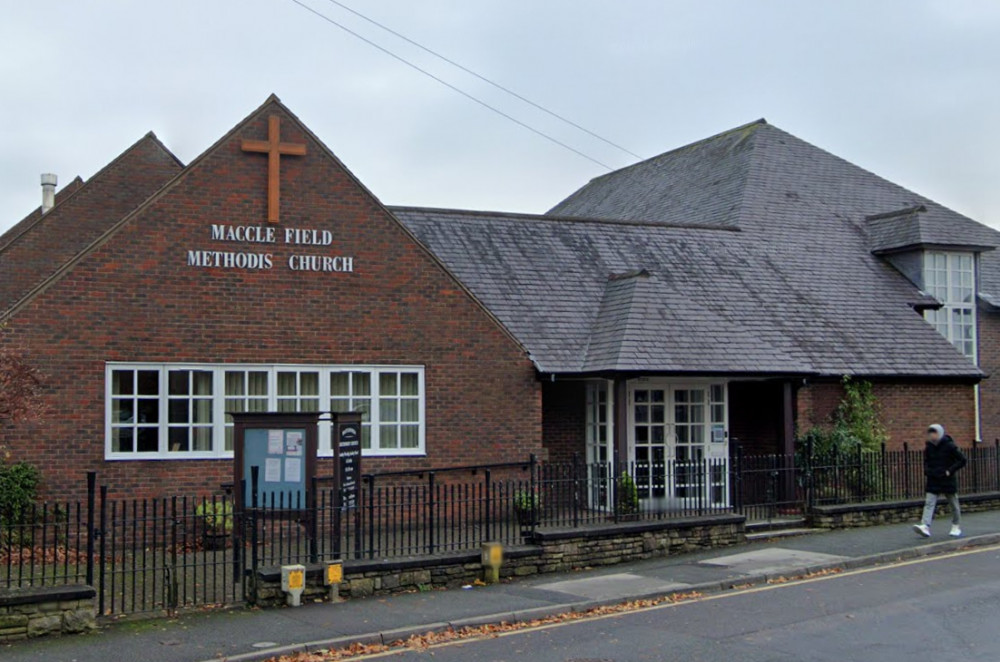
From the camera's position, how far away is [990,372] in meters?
Result: 25.9

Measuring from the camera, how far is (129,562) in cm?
1456

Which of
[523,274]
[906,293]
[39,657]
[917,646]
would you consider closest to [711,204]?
[906,293]

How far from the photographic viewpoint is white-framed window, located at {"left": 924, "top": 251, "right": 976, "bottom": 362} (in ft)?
83.0

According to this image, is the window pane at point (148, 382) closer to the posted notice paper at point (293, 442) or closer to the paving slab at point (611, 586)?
the posted notice paper at point (293, 442)

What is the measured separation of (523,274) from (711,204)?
28.7 ft

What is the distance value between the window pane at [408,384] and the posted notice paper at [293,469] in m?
4.45

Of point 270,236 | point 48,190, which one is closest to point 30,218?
point 48,190

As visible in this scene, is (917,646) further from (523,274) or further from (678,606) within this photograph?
(523,274)

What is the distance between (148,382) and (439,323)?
4.60 meters

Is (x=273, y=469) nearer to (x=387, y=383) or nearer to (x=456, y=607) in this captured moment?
(x=456, y=607)

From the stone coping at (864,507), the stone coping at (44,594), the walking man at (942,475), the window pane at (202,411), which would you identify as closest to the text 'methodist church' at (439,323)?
the window pane at (202,411)

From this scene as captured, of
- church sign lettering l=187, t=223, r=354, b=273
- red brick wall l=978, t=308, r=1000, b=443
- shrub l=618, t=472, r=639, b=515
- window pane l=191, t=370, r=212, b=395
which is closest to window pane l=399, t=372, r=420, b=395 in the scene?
church sign lettering l=187, t=223, r=354, b=273

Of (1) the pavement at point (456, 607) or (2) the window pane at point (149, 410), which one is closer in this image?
(1) the pavement at point (456, 607)

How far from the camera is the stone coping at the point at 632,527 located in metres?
14.2
